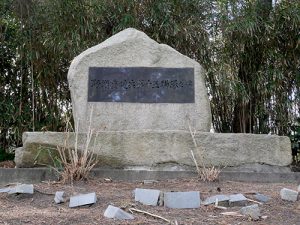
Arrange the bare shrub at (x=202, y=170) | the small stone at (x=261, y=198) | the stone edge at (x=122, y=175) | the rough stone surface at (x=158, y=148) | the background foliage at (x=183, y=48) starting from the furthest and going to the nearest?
the background foliage at (x=183, y=48) → the rough stone surface at (x=158, y=148) → the stone edge at (x=122, y=175) → the bare shrub at (x=202, y=170) → the small stone at (x=261, y=198)

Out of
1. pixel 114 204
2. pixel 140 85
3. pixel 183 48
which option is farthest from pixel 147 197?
pixel 183 48

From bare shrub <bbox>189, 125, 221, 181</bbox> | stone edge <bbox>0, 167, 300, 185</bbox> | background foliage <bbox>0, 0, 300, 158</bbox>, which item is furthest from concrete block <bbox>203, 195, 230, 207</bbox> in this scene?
background foliage <bbox>0, 0, 300, 158</bbox>

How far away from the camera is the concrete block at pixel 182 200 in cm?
245

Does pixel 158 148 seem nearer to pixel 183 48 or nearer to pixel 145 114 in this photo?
pixel 145 114

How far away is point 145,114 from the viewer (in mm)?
4156

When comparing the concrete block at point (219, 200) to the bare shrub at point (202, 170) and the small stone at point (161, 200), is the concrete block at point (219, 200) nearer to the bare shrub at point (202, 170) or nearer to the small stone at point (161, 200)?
the small stone at point (161, 200)

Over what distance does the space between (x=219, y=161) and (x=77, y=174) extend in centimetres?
128

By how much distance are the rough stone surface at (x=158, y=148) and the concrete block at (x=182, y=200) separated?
1.26 meters

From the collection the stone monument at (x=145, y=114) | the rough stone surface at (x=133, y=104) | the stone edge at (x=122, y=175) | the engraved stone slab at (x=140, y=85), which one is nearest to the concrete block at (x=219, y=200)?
the stone edge at (x=122, y=175)

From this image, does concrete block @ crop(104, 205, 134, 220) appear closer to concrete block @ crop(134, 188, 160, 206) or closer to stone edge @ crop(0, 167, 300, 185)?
concrete block @ crop(134, 188, 160, 206)

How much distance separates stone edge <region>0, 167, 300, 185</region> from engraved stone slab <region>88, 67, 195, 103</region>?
863 mm

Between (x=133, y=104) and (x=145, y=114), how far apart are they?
0.15 meters

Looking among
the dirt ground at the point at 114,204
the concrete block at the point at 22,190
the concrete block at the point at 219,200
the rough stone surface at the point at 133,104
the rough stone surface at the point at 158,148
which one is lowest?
the dirt ground at the point at 114,204

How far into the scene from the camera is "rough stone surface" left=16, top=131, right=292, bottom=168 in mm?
3676
